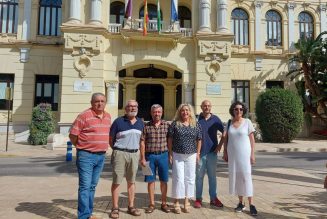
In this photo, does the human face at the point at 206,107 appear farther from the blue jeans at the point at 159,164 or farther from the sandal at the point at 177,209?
the sandal at the point at 177,209

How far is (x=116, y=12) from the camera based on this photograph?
2561cm

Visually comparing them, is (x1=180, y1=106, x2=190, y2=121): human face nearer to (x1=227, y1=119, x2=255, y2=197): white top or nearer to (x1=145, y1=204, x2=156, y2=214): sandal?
(x1=227, y1=119, x2=255, y2=197): white top

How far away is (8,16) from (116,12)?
806 centimetres

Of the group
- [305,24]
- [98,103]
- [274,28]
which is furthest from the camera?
[305,24]

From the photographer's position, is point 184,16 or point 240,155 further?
point 184,16

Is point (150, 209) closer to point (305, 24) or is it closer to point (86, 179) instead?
point (86, 179)

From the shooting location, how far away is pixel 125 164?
5.59m

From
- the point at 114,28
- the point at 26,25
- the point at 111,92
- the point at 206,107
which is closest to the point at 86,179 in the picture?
the point at 206,107

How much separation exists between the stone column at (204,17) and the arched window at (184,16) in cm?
303

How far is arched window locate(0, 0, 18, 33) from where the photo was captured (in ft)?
79.1

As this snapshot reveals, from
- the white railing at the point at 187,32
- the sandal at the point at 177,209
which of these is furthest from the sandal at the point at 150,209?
the white railing at the point at 187,32

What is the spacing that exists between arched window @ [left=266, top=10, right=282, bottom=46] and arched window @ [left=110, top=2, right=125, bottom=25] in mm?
12573

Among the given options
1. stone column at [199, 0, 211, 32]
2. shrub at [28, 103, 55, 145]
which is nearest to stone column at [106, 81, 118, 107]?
shrub at [28, 103, 55, 145]

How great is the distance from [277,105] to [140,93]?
1065 cm
